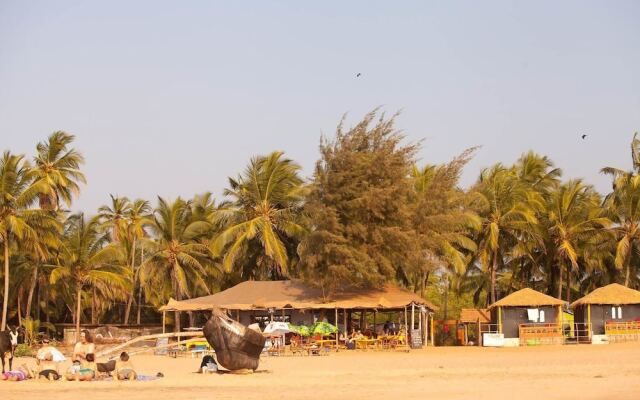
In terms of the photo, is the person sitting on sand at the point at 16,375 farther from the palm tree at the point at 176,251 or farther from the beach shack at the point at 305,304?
the palm tree at the point at 176,251

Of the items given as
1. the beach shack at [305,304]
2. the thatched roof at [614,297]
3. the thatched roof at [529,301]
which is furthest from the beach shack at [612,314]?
the beach shack at [305,304]

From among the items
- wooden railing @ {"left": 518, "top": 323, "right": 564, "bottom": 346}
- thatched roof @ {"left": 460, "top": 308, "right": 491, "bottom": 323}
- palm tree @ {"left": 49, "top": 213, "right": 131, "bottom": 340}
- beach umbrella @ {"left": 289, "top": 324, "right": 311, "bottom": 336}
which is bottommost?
wooden railing @ {"left": 518, "top": 323, "right": 564, "bottom": 346}

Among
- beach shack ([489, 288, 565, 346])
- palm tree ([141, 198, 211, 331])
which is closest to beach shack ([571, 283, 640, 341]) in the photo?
beach shack ([489, 288, 565, 346])

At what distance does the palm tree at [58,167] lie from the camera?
1784 inches

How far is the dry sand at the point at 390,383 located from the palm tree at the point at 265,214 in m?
18.0

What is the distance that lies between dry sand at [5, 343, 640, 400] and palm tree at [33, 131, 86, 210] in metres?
20.0

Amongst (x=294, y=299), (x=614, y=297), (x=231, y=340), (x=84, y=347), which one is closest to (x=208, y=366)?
(x=231, y=340)

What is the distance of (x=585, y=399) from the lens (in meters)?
15.2

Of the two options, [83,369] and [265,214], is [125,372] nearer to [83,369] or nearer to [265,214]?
[83,369]

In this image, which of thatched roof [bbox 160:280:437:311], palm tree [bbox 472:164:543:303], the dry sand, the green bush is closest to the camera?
the dry sand

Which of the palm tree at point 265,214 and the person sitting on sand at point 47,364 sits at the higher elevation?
the palm tree at point 265,214

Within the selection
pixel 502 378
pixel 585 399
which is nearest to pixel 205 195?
pixel 502 378

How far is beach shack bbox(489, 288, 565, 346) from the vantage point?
39.1 metres

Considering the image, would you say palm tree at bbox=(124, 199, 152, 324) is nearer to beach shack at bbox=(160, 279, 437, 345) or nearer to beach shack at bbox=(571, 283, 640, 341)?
beach shack at bbox=(160, 279, 437, 345)
